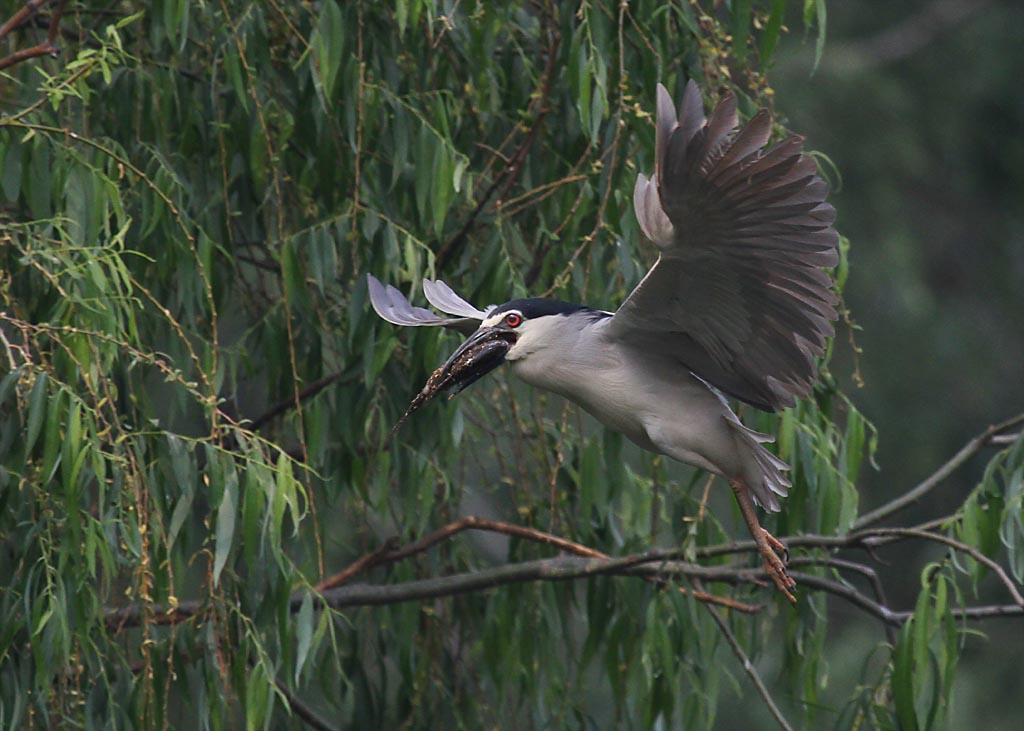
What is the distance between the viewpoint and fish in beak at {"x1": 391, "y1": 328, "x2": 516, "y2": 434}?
11.3 ft

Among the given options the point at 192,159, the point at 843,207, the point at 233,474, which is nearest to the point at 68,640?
the point at 233,474

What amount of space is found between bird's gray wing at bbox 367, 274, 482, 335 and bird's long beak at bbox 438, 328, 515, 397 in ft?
0.57

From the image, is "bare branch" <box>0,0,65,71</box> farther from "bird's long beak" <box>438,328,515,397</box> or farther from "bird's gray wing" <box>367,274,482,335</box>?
"bird's long beak" <box>438,328,515,397</box>

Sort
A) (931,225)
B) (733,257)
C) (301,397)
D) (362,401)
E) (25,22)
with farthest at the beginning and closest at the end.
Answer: (931,225)
(301,397)
(362,401)
(25,22)
(733,257)

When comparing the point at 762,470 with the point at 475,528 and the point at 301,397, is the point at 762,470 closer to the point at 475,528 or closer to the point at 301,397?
the point at 475,528

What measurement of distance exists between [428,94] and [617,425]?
0.95 metres

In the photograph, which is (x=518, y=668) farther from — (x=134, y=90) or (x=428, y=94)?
(x=134, y=90)

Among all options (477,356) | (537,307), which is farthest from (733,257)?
(477,356)

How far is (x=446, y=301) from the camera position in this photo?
12.2 ft

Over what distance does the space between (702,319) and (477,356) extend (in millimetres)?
485

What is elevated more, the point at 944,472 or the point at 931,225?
the point at 931,225

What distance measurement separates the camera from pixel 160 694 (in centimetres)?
340

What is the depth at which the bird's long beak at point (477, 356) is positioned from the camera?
11.3 ft

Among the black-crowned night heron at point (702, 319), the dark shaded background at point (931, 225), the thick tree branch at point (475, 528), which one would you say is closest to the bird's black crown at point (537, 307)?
the black-crowned night heron at point (702, 319)
